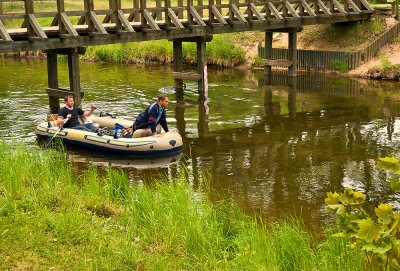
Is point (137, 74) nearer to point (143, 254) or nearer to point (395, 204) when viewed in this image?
point (395, 204)

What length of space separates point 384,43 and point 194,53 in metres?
9.31

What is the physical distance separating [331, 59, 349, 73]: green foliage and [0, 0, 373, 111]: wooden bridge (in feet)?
6.14

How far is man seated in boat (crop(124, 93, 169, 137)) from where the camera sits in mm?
16527

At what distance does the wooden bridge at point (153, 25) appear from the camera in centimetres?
1850

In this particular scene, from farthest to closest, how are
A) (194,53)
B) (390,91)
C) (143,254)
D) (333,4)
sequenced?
(194,53) < (333,4) < (390,91) < (143,254)

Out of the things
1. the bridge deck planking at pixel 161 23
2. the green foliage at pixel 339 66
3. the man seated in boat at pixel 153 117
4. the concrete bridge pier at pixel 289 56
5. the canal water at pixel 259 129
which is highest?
the bridge deck planking at pixel 161 23

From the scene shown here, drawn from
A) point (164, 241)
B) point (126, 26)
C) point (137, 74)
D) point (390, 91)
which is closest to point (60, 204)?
point (164, 241)

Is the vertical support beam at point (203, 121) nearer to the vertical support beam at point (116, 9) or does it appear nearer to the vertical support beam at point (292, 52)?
the vertical support beam at point (116, 9)

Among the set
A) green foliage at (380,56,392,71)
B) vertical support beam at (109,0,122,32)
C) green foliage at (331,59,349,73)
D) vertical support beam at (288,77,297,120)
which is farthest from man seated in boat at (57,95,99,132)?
green foliage at (331,59,349,73)

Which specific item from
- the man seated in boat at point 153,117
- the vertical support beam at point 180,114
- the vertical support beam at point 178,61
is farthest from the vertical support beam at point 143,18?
the man seated in boat at point 153,117

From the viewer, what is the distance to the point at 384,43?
102 feet

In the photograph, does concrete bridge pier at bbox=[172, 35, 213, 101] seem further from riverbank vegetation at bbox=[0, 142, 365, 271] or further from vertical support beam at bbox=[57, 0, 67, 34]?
riverbank vegetation at bbox=[0, 142, 365, 271]

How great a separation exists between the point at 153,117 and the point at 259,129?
182 inches

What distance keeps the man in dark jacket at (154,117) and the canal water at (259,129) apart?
0.90m
